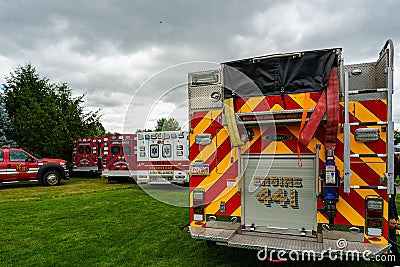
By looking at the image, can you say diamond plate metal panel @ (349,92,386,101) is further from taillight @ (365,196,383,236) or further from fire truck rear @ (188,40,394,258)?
taillight @ (365,196,383,236)

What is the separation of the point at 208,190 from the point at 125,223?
3.45 m

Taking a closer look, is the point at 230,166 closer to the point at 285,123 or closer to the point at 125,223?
the point at 285,123

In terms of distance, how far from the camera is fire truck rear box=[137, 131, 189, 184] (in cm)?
1390

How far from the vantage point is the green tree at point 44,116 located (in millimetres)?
20516

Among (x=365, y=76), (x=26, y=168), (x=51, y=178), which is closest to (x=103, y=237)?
(x=365, y=76)

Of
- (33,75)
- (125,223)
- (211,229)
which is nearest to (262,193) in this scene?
(211,229)

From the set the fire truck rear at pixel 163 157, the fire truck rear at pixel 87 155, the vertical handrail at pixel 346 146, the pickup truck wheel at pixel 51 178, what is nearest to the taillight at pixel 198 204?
the vertical handrail at pixel 346 146

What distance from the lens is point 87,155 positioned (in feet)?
64.5

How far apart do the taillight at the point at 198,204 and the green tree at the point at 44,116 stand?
17823 millimetres

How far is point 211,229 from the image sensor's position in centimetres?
444

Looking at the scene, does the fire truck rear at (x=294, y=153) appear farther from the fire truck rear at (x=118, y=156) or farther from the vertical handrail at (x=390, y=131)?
the fire truck rear at (x=118, y=156)

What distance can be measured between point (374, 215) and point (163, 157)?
436 inches

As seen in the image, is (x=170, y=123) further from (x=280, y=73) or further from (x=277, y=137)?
(x=280, y=73)

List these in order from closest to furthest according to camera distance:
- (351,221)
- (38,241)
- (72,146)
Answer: (351,221)
(38,241)
(72,146)
